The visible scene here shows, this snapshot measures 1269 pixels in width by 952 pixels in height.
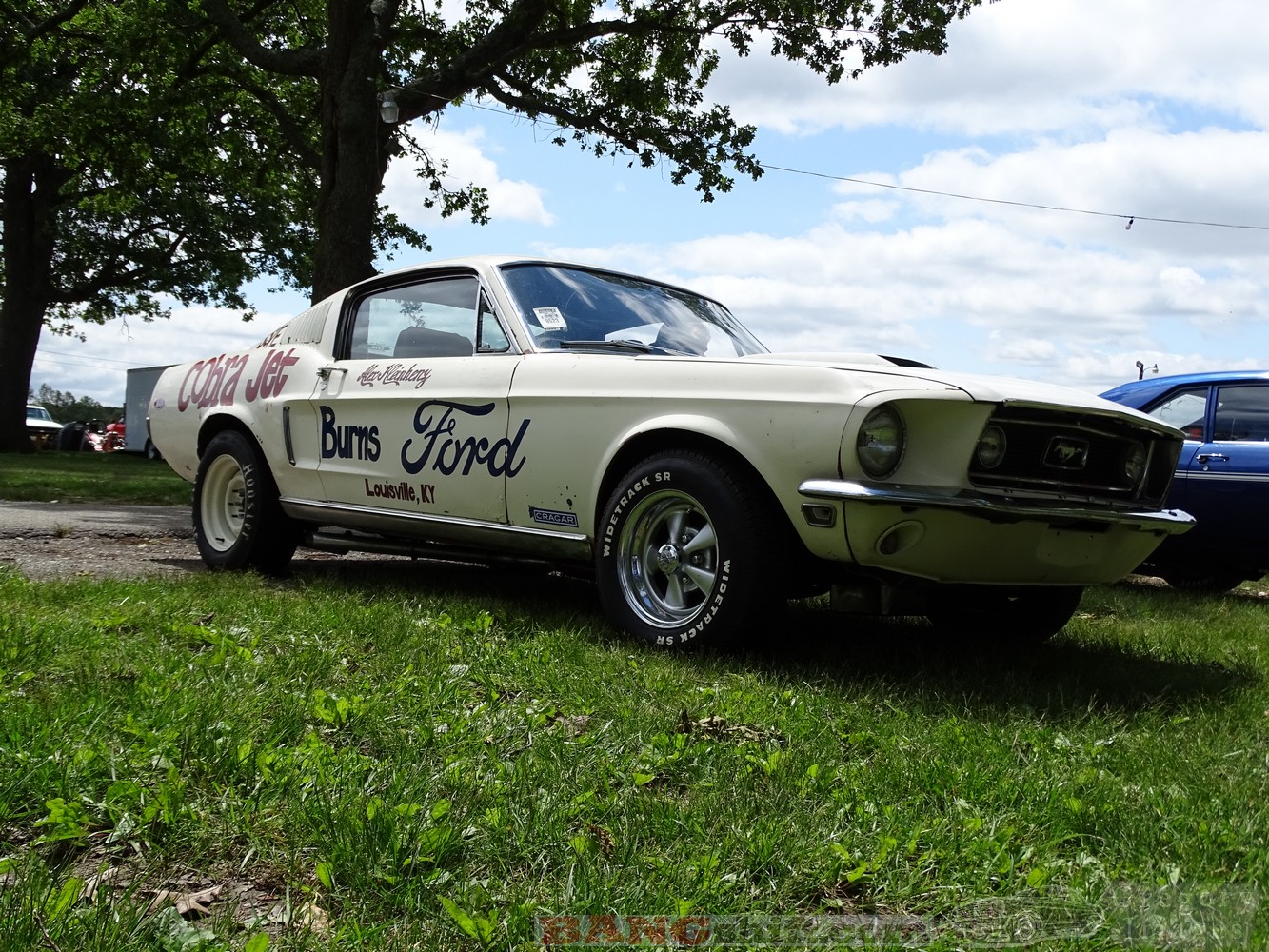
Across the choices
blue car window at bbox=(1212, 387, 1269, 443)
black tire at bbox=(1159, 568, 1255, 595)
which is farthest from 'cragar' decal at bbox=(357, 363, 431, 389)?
black tire at bbox=(1159, 568, 1255, 595)

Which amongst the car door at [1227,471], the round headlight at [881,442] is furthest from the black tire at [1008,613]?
the car door at [1227,471]

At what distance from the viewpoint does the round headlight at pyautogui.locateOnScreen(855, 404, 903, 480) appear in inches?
144

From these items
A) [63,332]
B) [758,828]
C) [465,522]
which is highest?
[63,332]

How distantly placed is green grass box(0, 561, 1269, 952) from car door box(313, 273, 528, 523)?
92cm

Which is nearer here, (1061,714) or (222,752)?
(222,752)

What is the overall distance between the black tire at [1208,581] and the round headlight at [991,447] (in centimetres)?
453

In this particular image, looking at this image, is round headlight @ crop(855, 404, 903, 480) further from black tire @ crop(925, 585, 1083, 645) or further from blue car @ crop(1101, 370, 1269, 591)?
blue car @ crop(1101, 370, 1269, 591)

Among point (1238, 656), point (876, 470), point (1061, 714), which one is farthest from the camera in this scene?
point (1238, 656)

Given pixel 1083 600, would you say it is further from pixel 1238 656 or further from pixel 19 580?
pixel 19 580

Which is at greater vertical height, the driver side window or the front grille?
the driver side window

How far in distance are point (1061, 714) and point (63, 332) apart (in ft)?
118

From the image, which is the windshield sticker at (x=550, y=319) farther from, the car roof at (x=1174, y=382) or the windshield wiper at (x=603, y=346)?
the car roof at (x=1174, y=382)

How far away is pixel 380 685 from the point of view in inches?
127

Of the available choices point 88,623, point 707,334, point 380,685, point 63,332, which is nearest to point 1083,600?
point 707,334
